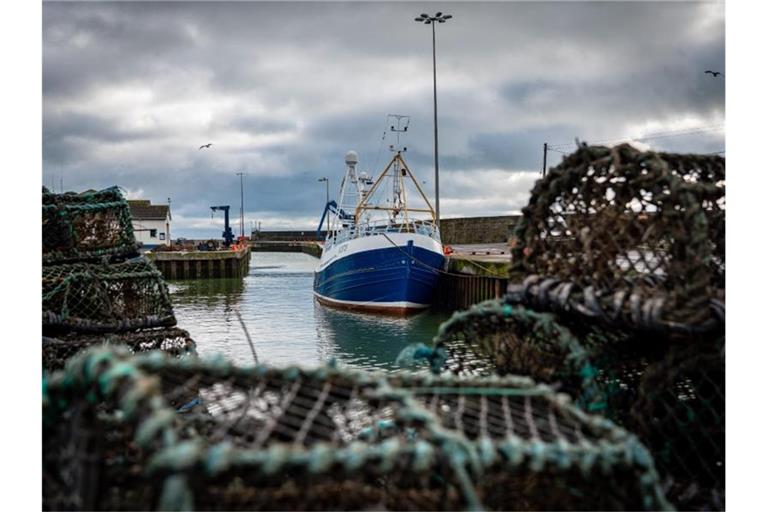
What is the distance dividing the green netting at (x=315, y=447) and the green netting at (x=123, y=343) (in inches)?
92.5

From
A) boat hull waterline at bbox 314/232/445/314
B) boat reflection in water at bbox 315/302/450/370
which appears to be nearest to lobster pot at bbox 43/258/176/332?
boat reflection in water at bbox 315/302/450/370

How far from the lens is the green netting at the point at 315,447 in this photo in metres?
1.82

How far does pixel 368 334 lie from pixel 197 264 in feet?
71.8

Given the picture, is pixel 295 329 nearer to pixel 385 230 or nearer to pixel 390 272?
pixel 390 272

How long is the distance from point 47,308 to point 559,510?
433 centimetres

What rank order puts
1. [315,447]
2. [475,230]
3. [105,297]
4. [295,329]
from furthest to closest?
[475,230] → [295,329] → [105,297] → [315,447]

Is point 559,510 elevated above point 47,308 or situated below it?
below

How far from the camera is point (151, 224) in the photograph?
5028 centimetres

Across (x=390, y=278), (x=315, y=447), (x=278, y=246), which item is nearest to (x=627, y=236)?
(x=315, y=447)

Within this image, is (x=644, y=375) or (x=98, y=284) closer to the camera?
(x=644, y=375)

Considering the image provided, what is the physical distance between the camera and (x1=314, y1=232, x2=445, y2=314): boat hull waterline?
17.7 meters

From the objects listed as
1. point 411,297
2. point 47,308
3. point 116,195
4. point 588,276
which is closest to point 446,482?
point 588,276

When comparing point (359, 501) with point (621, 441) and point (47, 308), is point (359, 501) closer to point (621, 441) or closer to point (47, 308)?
point (621, 441)

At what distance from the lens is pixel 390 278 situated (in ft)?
58.3
